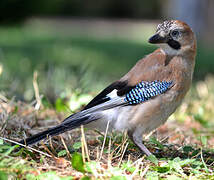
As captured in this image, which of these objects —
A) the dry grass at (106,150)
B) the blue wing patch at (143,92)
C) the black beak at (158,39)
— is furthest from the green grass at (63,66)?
the black beak at (158,39)

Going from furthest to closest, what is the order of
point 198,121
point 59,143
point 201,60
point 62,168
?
point 201,60 → point 198,121 → point 59,143 → point 62,168

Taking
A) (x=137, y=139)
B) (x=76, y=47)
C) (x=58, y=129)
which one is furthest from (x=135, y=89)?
(x=76, y=47)

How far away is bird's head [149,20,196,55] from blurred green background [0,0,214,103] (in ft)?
4.72

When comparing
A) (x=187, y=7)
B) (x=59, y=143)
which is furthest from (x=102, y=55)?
(x=59, y=143)

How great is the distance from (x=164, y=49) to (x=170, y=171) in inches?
48.5

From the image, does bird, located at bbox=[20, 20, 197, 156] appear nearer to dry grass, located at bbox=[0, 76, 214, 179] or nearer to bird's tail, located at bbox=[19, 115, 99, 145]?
bird's tail, located at bbox=[19, 115, 99, 145]

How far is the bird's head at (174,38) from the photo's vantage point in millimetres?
3248

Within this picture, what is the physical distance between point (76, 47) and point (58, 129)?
8.15 m

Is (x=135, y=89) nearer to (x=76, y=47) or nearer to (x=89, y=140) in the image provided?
(x=89, y=140)

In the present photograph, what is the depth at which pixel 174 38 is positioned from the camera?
3.32m

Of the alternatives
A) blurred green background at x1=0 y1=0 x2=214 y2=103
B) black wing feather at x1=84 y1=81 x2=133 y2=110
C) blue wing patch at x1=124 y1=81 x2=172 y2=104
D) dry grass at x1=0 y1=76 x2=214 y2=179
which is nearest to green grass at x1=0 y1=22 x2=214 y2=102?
blurred green background at x1=0 y1=0 x2=214 y2=103

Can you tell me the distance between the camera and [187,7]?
41.9 ft

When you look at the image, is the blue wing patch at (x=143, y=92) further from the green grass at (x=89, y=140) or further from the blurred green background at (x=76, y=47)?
the blurred green background at (x=76, y=47)

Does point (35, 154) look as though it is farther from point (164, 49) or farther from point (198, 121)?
point (198, 121)
